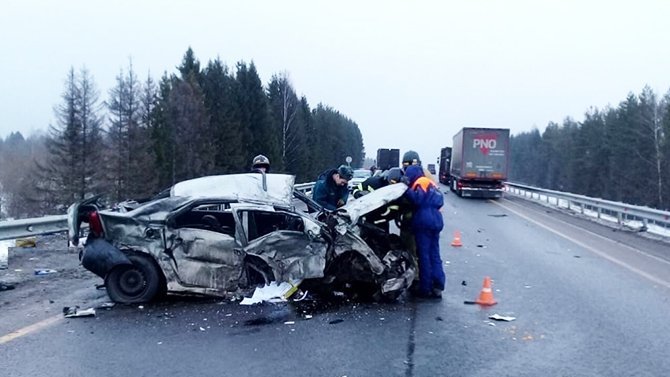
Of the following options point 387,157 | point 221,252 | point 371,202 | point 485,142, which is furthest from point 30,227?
point 387,157

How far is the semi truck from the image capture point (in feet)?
104

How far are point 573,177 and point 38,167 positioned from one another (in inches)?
2662

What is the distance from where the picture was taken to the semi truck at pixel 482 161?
3184cm

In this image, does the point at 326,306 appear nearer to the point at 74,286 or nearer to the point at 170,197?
the point at 170,197

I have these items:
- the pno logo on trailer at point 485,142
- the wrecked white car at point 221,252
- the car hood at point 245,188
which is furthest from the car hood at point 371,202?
the pno logo on trailer at point 485,142

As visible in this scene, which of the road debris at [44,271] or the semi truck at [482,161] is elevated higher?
the semi truck at [482,161]

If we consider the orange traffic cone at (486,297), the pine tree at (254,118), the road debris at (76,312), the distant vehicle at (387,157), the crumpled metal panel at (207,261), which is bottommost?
the road debris at (76,312)

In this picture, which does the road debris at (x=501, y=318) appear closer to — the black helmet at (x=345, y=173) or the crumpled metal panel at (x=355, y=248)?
the crumpled metal panel at (x=355, y=248)

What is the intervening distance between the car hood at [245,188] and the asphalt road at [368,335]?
1.35 metres

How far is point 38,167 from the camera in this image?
115 feet

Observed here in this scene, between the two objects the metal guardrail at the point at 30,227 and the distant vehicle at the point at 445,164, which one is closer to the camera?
the metal guardrail at the point at 30,227

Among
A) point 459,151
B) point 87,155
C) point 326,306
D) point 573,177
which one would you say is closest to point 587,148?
point 573,177

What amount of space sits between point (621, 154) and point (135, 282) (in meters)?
65.5

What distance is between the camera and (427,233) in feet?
25.7
